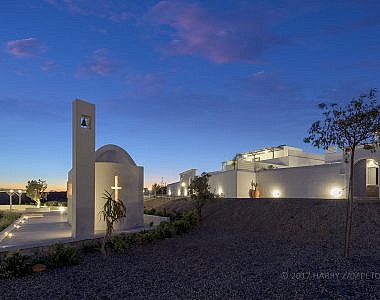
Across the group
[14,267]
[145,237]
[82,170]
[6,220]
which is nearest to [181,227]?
[145,237]

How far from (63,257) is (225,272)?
15.6 feet

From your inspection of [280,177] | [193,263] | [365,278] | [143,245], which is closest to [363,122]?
[365,278]

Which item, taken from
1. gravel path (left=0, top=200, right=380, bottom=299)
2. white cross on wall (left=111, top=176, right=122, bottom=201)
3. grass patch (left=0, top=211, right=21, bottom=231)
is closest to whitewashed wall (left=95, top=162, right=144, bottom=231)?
white cross on wall (left=111, top=176, right=122, bottom=201)

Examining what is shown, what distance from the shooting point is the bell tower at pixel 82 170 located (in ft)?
41.2

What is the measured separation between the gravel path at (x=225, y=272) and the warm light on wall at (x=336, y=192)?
371 inches

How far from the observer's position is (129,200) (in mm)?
16594

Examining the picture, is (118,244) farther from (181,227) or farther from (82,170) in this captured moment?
(181,227)

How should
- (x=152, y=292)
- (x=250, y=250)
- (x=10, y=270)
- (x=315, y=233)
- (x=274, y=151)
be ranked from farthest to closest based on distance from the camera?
(x=274, y=151), (x=315, y=233), (x=250, y=250), (x=10, y=270), (x=152, y=292)

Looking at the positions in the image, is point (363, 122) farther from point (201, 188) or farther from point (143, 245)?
point (201, 188)

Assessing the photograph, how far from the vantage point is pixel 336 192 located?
25.9 m

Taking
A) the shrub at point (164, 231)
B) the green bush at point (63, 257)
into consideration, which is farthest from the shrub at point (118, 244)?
the shrub at point (164, 231)

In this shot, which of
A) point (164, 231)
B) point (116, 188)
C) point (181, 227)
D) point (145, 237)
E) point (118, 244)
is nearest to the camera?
point (118, 244)

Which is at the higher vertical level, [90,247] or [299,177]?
[299,177]

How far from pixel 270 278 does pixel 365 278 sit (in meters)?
2.23
